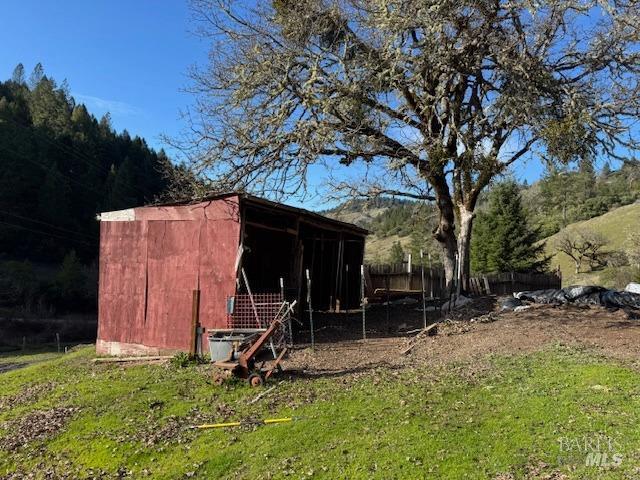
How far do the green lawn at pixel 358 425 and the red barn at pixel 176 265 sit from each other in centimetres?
327

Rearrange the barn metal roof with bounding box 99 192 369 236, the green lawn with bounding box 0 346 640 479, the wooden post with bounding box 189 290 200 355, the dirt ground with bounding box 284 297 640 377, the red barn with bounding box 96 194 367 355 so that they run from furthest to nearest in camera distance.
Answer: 1. the red barn with bounding box 96 194 367 355
2. the barn metal roof with bounding box 99 192 369 236
3. the wooden post with bounding box 189 290 200 355
4. the dirt ground with bounding box 284 297 640 377
5. the green lawn with bounding box 0 346 640 479

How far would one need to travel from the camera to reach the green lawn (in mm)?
5406

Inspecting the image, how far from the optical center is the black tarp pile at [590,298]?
14.0 meters

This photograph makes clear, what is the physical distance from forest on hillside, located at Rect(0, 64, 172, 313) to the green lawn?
4607 cm

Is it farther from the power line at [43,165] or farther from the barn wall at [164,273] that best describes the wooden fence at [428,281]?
the power line at [43,165]

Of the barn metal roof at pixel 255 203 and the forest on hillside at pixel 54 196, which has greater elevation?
the forest on hillside at pixel 54 196

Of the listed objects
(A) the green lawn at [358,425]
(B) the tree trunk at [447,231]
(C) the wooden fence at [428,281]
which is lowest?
(A) the green lawn at [358,425]

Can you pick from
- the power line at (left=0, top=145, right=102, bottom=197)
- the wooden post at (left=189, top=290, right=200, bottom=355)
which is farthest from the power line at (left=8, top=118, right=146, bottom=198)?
the wooden post at (left=189, top=290, right=200, bottom=355)

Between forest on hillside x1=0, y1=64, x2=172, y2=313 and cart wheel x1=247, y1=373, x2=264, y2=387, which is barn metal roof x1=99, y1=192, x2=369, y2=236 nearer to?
cart wheel x1=247, y1=373, x2=264, y2=387

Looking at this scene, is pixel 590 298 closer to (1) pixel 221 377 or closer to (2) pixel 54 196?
(1) pixel 221 377

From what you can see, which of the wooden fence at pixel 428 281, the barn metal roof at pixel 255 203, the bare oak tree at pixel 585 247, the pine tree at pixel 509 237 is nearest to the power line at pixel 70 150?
the pine tree at pixel 509 237

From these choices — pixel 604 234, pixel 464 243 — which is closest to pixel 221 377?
pixel 464 243

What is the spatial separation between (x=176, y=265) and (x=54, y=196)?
175 ft

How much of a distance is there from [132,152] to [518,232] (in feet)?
196
